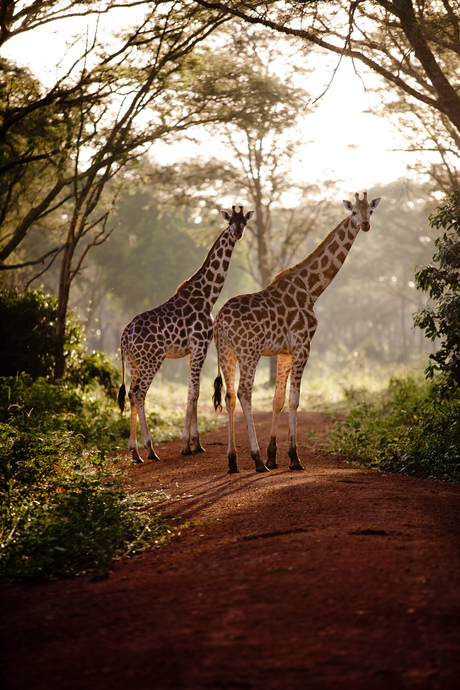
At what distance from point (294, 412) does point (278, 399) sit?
44cm

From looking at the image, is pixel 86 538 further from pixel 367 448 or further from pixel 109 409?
pixel 109 409

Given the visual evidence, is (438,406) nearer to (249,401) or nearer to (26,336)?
(249,401)

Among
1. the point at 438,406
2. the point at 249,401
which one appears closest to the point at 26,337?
the point at 249,401

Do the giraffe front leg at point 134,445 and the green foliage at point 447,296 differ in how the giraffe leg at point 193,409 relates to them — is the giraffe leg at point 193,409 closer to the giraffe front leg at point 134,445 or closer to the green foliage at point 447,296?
the giraffe front leg at point 134,445

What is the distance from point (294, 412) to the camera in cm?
907

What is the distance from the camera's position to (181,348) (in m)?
11.1

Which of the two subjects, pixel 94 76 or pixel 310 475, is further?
pixel 94 76

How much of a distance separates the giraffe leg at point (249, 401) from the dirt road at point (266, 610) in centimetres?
230

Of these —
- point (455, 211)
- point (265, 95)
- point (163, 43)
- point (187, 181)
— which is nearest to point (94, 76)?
point (163, 43)

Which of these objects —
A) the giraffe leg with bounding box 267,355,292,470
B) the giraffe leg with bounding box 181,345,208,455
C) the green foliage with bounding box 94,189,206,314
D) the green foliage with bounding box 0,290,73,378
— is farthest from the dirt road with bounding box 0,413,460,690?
the green foliage with bounding box 94,189,206,314

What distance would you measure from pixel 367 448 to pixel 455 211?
12.1 feet

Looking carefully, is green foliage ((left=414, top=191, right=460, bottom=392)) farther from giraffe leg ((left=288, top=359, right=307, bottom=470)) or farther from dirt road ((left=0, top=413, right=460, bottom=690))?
dirt road ((left=0, top=413, right=460, bottom=690))

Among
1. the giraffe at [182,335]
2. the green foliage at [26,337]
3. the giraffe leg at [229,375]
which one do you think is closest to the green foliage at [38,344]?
the green foliage at [26,337]

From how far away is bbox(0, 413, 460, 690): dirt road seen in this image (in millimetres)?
3246
